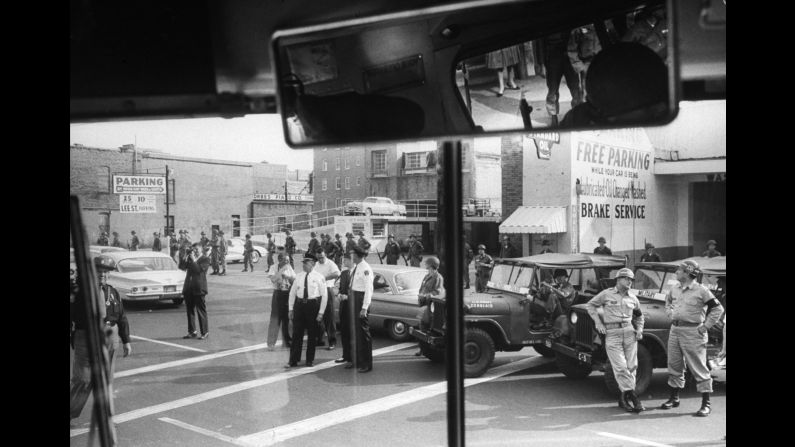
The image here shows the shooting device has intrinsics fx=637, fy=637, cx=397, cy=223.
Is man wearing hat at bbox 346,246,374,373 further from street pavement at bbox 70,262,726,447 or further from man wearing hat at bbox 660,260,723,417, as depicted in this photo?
man wearing hat at bbox 660,260,723,417

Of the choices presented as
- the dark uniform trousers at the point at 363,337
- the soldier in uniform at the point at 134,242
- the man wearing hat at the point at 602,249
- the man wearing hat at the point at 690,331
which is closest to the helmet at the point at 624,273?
the man wearing hat at the point at 690,331

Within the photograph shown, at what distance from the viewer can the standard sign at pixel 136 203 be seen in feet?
10.1

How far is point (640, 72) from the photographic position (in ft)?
5.50

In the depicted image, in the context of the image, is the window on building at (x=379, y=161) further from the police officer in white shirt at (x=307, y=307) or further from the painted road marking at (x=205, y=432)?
the police officer in white shirt at (x=307, y=307)

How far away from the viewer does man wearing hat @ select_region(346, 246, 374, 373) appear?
642cm

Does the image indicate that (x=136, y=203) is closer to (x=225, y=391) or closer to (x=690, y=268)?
(x=225, y=391)

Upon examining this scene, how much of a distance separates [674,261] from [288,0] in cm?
315

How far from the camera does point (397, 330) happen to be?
750cm

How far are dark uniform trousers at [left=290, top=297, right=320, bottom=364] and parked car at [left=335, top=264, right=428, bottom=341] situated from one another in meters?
0.29

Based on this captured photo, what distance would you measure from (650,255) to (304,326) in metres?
3.84

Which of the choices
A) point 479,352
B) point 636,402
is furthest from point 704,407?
point 479,352

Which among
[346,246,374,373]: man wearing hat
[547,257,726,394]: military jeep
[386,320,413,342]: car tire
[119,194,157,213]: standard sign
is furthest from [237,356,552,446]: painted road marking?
[119,194,157,213]: standard sign

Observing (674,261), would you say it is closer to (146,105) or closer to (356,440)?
(356,440)
